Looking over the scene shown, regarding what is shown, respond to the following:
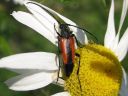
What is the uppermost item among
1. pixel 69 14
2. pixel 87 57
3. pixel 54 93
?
pixel 69 14

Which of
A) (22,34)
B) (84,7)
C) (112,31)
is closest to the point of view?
(112,31)

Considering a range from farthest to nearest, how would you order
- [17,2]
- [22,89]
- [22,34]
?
[22,34] < [17,2] < [22,89]

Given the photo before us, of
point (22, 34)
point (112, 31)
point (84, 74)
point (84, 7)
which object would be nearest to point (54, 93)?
point (84, 74)

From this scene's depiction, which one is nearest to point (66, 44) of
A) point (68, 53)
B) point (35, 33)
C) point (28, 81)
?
point (68, 53)

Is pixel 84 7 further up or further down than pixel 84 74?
further up

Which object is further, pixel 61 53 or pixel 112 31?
pixel 112 31

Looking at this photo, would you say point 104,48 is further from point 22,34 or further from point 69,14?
point 69,14

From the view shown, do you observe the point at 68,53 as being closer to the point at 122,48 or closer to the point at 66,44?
the point at 66,44

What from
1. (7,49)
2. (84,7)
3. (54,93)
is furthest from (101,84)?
(84,7)
